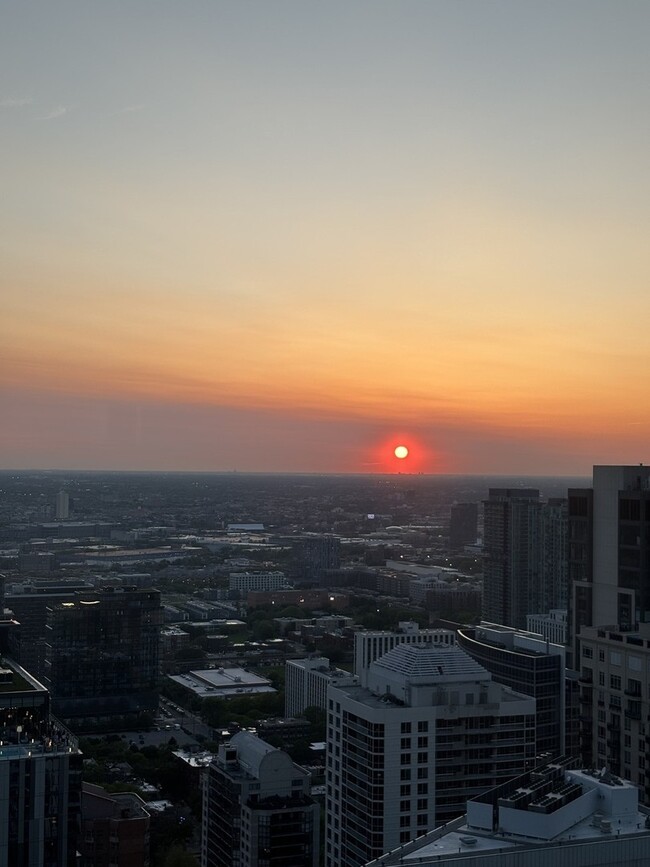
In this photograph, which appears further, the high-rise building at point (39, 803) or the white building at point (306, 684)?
the white building at point (306, 684)

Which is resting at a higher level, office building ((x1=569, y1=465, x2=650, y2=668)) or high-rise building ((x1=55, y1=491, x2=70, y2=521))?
office building ((x1=569, y1=465, x2=650, y2=668))

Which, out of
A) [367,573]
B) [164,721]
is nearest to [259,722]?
[164,721]

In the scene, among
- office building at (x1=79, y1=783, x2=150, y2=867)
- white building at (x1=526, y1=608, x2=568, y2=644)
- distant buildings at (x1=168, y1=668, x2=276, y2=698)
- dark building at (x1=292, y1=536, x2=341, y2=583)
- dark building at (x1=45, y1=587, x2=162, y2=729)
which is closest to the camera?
office building at (x1=79, y1=783, x2=150, y2=867)

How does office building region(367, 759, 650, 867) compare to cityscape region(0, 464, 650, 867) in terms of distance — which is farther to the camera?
cityscape region(0, 464, 650, 867)

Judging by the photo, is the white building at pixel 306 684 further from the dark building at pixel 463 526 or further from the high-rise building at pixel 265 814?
the dark building at pixel 463 526

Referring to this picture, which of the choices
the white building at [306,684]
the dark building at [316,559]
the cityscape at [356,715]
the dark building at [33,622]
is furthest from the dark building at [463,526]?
the white building at [306,684]

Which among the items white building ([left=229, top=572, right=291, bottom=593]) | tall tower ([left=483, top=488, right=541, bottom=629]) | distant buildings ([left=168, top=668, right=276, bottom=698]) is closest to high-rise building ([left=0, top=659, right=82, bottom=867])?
distant buildings ([left=168, top=668, right=276, bottom=698])

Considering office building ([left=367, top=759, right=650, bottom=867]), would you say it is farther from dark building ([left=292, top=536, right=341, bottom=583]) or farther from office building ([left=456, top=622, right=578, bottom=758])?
dark building ([left=292, top=536, right=341, bottom=583])
